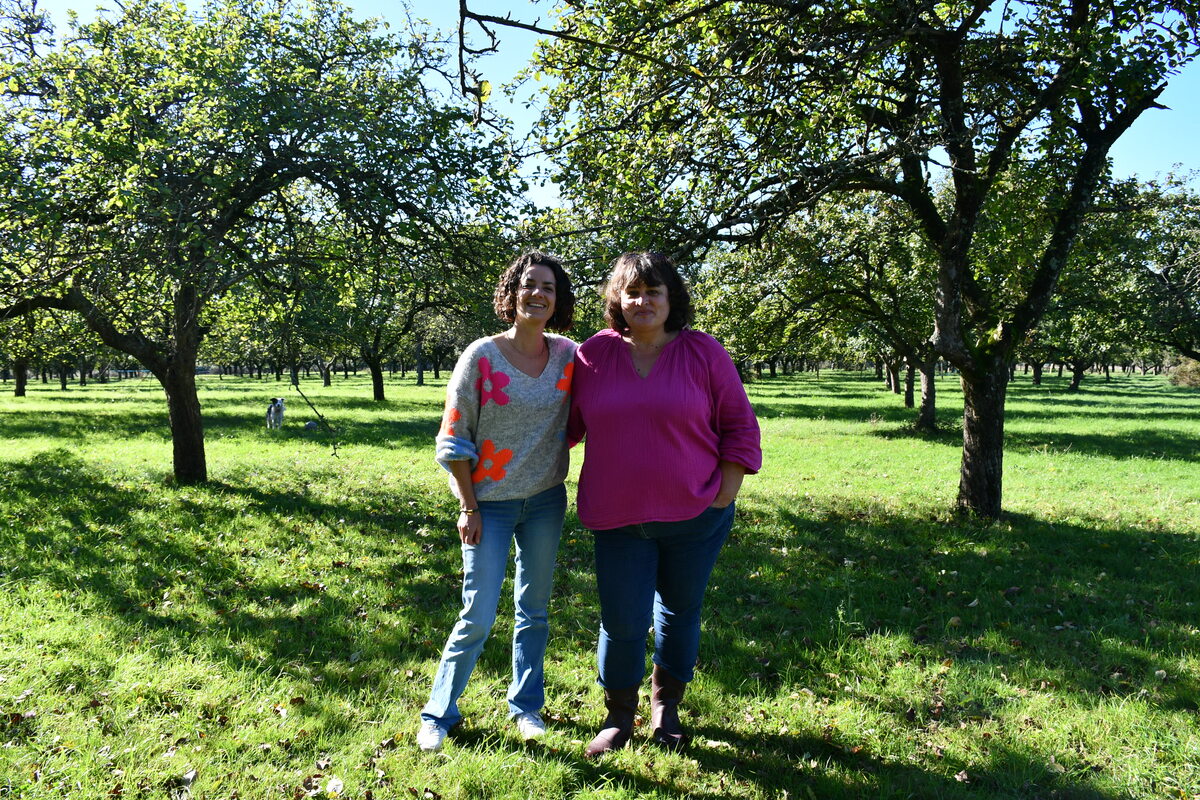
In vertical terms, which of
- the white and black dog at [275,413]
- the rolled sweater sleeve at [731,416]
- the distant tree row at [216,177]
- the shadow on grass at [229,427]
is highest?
the distant tree row at [216,177]

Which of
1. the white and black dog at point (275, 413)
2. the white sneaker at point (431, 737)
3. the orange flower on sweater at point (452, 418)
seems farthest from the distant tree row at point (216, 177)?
the white and black dog at point (275, 413)

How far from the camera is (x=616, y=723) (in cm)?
335

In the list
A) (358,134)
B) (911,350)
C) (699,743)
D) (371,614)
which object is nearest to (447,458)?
(699,743)

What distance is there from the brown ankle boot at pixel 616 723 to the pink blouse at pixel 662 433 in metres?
0.91

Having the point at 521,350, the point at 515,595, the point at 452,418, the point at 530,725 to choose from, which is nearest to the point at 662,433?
the point at 521,350

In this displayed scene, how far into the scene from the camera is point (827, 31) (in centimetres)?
525

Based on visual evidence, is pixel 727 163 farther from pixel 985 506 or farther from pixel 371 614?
pixel 985 506

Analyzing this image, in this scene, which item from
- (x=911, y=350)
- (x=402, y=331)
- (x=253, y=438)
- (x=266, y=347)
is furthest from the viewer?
(x=402, y=331)

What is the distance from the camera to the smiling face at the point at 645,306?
3096 millimetres

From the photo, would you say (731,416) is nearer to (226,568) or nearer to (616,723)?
(616,723)

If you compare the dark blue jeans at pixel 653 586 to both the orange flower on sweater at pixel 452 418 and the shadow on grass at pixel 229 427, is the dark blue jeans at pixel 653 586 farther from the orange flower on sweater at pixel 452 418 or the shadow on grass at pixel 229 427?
the shadow on grass at pixel 229 427

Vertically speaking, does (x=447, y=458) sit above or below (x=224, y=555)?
above

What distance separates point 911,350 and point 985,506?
1034 cm

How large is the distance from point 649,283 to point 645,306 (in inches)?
4.3
